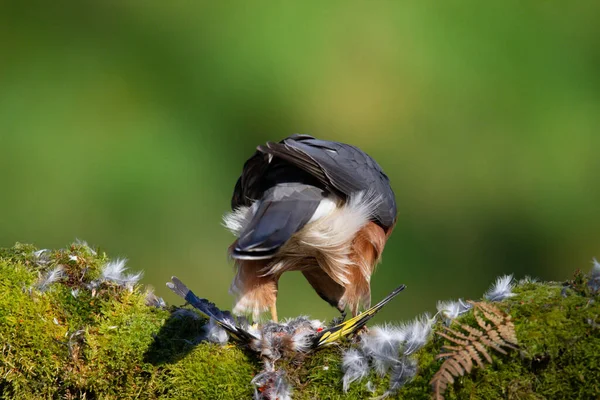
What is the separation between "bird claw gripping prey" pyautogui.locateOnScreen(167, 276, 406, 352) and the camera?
2.38m

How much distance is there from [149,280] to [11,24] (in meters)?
2.76

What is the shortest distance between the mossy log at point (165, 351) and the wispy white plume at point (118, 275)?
0.8 inches

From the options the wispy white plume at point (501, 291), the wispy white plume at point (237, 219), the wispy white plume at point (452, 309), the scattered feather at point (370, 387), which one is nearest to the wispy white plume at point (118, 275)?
the wispy white plume at point (237, 219)

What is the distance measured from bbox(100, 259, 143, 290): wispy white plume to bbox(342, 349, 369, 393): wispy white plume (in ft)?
2.81

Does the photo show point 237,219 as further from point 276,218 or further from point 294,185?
point 276,218

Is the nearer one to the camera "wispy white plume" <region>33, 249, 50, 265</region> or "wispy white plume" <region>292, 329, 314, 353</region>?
"wispy white plume" <region>292, 329, 314, 353</region>

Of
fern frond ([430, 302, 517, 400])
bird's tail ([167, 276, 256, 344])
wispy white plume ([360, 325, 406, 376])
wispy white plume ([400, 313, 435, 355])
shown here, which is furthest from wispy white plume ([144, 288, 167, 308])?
fern frond ([430, 302, 517, 400])

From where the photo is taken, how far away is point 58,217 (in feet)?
19.0

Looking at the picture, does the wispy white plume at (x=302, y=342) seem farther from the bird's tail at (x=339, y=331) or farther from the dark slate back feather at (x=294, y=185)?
the dark slate back feather at (x=294, y=185)

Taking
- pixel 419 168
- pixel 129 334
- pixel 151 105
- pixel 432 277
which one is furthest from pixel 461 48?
pixel 129 334

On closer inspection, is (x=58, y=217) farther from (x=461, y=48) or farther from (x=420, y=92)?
(x=461, y=48)

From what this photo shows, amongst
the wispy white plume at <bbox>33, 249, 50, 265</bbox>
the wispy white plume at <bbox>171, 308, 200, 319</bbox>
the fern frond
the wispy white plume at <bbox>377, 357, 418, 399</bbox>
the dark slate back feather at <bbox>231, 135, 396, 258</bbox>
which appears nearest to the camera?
the fern frond

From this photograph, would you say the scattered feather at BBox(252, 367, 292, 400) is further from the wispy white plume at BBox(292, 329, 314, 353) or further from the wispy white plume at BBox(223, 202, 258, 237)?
the wispy white plume at BBox(223, 202, 258, 237)

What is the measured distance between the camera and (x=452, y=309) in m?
2.22
